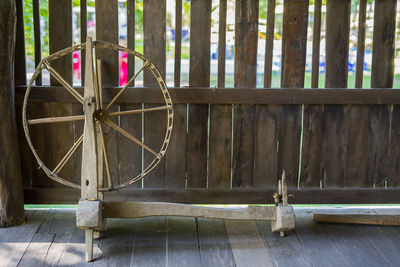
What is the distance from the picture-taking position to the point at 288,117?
3406 millimetres

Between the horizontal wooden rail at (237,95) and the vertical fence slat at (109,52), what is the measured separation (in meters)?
0.10

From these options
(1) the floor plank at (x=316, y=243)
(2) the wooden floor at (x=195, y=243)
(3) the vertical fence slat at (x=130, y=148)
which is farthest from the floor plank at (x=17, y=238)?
(1) the floor plank at (x=316, y=243)

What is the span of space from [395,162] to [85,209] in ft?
7.45

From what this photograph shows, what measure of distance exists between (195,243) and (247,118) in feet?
3.18

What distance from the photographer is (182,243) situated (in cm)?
299

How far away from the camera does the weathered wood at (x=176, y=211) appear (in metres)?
2.89

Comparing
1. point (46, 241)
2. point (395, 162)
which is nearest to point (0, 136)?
point (46, 241)

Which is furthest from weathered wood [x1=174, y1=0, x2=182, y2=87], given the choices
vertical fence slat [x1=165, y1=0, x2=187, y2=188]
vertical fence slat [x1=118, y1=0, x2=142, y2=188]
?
vertical fence slat [x1=118, y1=0, x2=142, y2=188]

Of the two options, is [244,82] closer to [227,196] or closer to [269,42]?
[269,42]

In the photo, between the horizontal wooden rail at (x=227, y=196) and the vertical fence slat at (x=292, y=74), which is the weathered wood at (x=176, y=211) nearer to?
the horizontal wooden rail at (x=227, y=196)

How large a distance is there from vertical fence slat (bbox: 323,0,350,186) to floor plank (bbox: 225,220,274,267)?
73 centimetres

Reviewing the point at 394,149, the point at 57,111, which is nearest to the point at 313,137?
the point at 394,149

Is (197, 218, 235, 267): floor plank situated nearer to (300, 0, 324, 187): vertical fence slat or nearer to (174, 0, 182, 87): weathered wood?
(300, 0, 324, 187): vertical fence slat

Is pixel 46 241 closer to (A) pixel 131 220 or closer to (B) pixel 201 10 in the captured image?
(A) pixel 131 220
